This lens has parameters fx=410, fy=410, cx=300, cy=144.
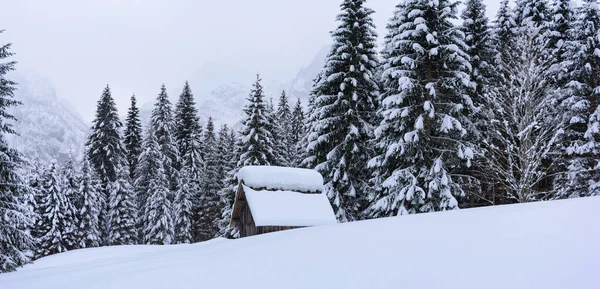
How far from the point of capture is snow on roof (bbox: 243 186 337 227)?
55.9 ft

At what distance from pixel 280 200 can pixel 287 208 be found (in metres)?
0.52

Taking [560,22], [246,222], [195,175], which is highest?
[560,22]

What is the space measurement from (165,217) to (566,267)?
129 ft

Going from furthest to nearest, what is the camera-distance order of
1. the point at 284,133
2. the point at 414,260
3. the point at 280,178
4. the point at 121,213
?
the point at 284,133 < the point at 121,213 < the point at 280,178 < the point at 414,260

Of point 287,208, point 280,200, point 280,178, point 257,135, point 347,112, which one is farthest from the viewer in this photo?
point 257,135

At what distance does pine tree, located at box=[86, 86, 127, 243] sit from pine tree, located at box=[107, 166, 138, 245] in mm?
1608

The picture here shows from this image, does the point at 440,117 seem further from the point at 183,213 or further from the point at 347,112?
the point at 183,213

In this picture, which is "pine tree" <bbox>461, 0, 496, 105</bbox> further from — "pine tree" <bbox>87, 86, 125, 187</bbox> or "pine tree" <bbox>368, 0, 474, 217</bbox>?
"pine tree" <bbox>87, 86, 125, 187</bbox>

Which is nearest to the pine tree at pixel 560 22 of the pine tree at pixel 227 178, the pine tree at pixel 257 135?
the pine tree at pixel 257 135

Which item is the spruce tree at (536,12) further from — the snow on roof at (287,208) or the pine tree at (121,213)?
the pine tree at (121,213)

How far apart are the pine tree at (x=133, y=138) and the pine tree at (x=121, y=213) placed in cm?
697

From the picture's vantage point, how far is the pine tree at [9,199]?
1598 centimetres

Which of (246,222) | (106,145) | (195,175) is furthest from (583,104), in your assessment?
(106,145)

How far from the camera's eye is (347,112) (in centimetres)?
2181
